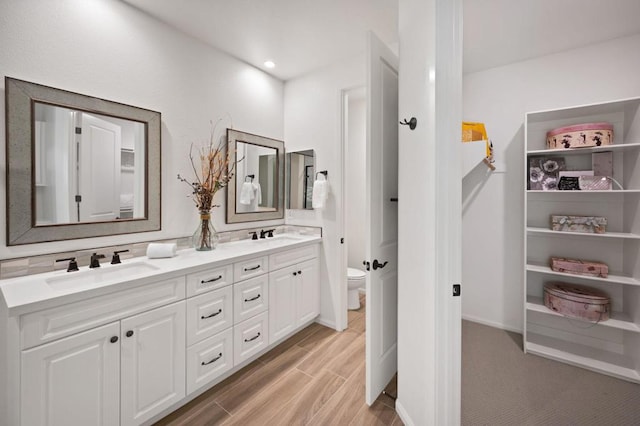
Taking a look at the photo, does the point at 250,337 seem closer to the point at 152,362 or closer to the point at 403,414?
the point at 152,362

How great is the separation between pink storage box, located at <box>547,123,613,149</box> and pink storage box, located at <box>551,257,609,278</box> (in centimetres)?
92

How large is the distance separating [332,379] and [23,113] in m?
2.48

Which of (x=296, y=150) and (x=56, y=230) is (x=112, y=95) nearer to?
(x=56, y=230)

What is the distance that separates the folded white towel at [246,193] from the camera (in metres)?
2.61

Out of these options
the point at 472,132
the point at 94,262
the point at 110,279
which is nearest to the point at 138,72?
the point at 94,262

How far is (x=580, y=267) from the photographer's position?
6.91 ft

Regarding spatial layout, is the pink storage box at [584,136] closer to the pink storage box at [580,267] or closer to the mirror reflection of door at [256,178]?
the pink storage box at [580,267]

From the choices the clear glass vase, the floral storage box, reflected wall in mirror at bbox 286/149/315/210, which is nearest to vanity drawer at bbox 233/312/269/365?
the clear glass vase

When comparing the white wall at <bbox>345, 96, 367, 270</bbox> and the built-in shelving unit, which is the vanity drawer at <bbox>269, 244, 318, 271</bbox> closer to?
the white wall at <bbox>345, 96, 367, 270</bbox>

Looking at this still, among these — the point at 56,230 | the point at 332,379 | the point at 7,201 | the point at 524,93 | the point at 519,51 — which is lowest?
the point at 332,379

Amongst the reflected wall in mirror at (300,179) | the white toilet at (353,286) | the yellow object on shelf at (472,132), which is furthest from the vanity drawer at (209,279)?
the yellow object on shelf at (472,132)

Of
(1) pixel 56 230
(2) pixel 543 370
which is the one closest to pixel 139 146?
(1) pixel 56 230

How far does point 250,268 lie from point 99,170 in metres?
1.18

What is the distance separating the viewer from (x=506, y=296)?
2643 millimetres
